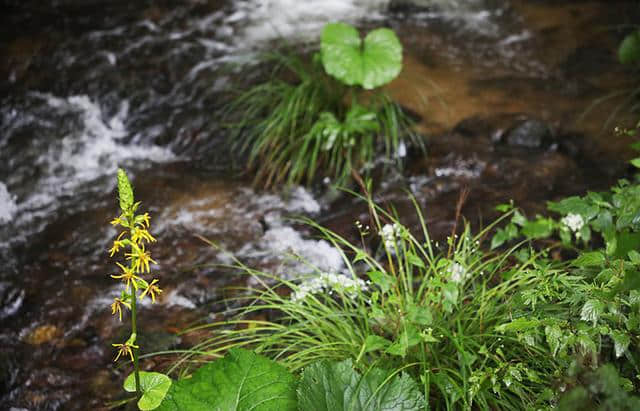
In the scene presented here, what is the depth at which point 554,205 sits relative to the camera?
2041 mm

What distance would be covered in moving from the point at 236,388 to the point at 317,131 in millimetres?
2185

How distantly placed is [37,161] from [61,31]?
68.6 inches

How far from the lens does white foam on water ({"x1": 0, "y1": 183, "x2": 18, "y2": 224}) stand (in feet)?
11.5

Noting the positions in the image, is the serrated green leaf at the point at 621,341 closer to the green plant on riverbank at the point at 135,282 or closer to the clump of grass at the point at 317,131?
the green plant on riverbank at the point at 135,282

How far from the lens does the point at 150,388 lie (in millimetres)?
1690

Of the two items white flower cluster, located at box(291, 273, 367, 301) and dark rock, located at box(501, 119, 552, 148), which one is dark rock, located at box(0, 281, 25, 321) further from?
dark rock, located at box(501, 119, 552, 148)

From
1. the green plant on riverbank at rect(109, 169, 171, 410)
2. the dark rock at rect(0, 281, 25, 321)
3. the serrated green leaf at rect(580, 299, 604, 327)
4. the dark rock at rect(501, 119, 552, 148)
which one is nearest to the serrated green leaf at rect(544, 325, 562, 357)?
the serrated green leaf at rect(580, 299, 604, 327)

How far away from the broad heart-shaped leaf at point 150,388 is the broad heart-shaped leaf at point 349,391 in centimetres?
39

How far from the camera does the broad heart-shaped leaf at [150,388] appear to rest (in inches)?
64.2

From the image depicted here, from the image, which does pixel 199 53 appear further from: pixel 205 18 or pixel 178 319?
Result: pixel 178 319

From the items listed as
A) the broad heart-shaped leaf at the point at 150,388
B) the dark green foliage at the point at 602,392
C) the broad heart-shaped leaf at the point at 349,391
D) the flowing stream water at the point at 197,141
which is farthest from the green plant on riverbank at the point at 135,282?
the dark green foliage at the point at 602,392

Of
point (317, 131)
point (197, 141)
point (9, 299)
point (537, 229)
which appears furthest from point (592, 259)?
point (197, 141)

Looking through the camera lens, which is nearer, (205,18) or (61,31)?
(61,31)

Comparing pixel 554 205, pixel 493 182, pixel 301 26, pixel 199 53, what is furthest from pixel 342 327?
pixel 301 26
